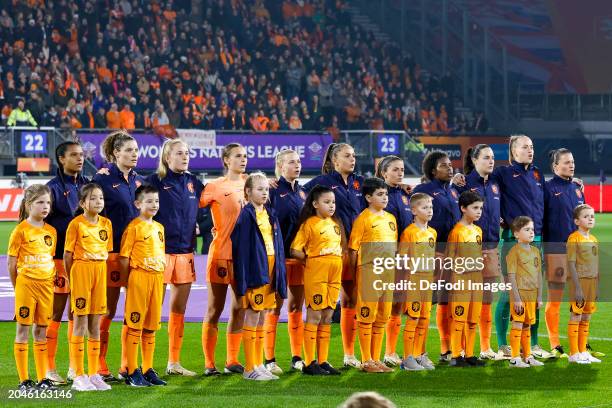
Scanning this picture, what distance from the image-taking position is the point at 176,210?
31.6 feet

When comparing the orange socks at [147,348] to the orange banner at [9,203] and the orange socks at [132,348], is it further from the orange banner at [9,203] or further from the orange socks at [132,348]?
the orange banner at [9,203]

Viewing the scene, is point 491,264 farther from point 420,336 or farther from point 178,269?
point 178,269

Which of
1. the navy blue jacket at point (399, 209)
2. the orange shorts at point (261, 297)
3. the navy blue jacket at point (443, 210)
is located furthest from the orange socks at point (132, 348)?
the navy blue jacket at point (443, 210)

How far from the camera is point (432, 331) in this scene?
12500 millimetres

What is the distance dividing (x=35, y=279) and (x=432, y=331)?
16.5ft

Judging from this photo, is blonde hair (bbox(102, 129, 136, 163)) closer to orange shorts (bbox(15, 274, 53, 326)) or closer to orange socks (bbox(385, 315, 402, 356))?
orange shorts (bbox(15, 274, 53, 326))

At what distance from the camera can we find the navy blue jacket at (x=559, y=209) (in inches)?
426

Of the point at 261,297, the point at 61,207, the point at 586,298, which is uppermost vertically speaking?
the point at 61,207

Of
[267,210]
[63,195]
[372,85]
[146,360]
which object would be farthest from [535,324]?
[372,85]

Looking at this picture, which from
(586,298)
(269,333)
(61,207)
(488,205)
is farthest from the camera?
(488,205)

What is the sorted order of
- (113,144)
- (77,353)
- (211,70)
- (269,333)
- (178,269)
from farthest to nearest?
(211,70)
(269,333)
(178,269)
(113,144)
(77,353)

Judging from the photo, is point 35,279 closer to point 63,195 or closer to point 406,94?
point 63,195

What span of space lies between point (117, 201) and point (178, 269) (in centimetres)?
73

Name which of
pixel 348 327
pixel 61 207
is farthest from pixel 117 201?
pixel 348 327
